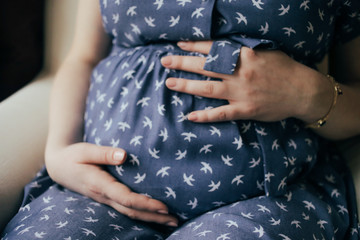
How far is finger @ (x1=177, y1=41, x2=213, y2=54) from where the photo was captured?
2.10ft

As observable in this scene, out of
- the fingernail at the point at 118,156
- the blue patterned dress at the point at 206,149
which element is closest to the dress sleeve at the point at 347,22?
the blue patterned dress at the point at 206,149

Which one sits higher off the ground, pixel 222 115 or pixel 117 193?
pixel 222 115

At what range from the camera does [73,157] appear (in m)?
0.68

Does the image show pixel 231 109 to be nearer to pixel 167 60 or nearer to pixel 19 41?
pixel 167 60

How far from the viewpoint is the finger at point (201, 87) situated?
61 cm

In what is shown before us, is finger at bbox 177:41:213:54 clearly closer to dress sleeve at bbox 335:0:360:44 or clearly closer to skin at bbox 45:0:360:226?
skin at bbox 45:0:360:226

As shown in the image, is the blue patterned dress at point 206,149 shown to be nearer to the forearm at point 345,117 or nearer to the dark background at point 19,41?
the forearm at point 345,117

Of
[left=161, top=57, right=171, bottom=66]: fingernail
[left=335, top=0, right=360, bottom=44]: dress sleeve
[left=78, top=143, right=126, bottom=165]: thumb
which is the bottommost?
[left=78, top=143, right=126, bottom=165]: thumb

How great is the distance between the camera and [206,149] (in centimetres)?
61

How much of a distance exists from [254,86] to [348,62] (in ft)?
0.92

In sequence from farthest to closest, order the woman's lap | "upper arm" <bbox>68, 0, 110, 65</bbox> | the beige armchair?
"upper arm" <bbox>68, 0, 110, 65</bbox> < the beige armchair < the woman's lap

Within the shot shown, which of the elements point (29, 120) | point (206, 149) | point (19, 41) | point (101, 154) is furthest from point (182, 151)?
point (19, 41)

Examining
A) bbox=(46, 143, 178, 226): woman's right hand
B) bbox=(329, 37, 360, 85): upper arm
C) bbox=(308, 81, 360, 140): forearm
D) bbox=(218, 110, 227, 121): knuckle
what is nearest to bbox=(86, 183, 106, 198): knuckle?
bbox=(46, 143, 178, 226): woman's right hand

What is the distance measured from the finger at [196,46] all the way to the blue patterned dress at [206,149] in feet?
0.04
